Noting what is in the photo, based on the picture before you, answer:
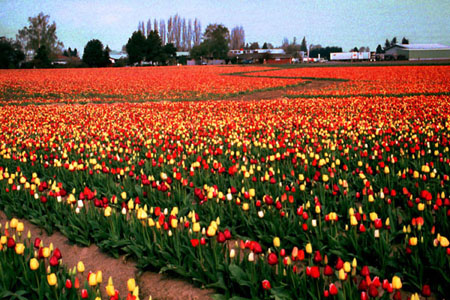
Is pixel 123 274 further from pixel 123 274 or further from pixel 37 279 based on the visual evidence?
pixel 37 279

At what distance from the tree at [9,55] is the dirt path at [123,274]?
76.3 meters

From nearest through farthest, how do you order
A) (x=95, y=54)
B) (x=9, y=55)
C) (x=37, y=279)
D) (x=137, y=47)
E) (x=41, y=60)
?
(x=37, y=279), (x=41, y=60), (x=9, y=55), (x=95, y=54), (x=137, y=47)

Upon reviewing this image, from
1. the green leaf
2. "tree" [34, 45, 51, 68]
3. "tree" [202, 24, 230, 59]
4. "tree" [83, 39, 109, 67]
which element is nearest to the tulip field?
the green leaf

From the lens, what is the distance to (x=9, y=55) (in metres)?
72.9

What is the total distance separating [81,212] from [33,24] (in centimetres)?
9428

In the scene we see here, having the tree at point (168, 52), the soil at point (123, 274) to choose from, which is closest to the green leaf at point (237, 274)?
the soil at point (123, 274)

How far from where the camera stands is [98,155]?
265 inches

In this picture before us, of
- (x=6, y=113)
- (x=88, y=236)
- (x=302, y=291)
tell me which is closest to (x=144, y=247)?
(x=88, y=236)

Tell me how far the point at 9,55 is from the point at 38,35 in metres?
12.8

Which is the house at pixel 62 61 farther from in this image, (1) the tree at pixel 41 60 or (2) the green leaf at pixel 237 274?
(2) the green leaf at pixel 237 274

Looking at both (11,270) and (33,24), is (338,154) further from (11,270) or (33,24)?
(33,24)

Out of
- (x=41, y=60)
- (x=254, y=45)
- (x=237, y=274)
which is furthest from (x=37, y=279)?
(x=254, y=45)

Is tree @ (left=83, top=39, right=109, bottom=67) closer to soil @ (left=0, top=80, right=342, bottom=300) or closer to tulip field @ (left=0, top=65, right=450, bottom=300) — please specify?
tulip field @ (left=0, top=65, right=450, bottom=300)

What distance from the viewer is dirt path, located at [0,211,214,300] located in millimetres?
3080
